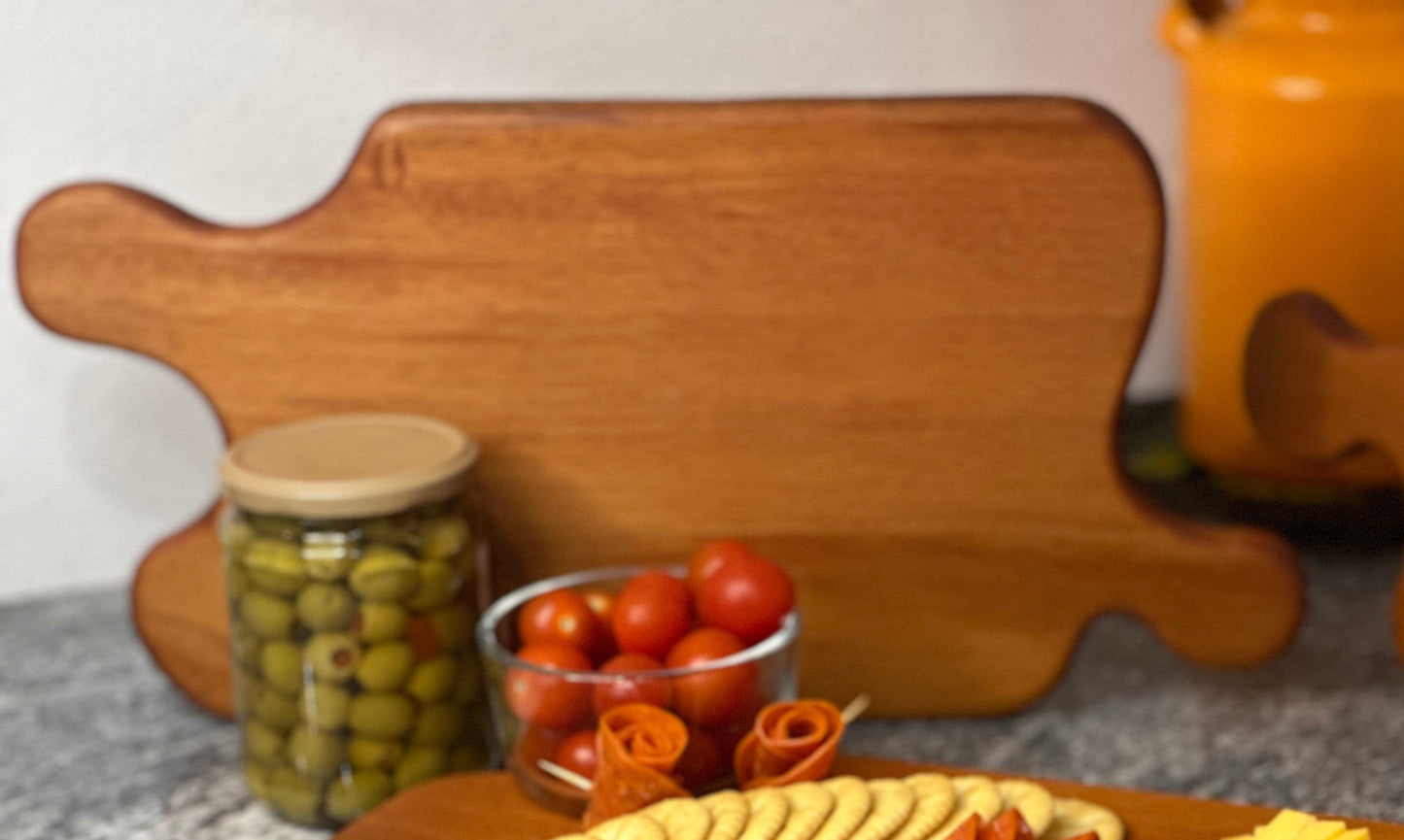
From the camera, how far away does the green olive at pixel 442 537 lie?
0.82 metres

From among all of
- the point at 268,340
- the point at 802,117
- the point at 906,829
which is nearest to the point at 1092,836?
the point at 906,829

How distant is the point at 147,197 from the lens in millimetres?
881

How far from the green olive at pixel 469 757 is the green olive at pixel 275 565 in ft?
0.41

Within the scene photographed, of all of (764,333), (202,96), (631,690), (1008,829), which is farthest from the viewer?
(202,96)

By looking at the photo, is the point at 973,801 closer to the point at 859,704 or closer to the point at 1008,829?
the point at 1008,829

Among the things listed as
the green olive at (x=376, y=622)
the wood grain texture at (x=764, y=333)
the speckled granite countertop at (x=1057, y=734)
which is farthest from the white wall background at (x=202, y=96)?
the green olive at (x=376, y=622)

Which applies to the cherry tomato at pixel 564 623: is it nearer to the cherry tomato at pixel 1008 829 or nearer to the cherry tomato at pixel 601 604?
the cherry tomato at pixel 601 604

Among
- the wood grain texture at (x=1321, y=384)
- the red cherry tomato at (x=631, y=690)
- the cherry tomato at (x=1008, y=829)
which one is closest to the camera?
the cherry tomato at (x=1008, y=829)

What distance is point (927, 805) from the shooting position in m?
0.71

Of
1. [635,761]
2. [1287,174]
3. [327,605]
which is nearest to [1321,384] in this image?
[1287,174]

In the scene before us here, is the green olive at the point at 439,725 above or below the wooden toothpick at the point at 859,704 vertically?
above

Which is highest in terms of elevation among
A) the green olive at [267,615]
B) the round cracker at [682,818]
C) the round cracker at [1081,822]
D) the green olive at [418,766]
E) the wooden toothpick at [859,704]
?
the green olive at [267,615]

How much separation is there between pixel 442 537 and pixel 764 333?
207 millimetres

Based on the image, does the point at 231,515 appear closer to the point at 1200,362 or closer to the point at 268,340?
the point at 268,340
